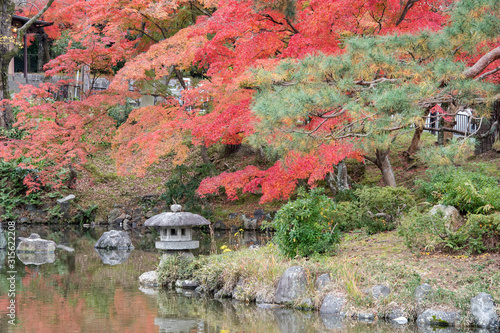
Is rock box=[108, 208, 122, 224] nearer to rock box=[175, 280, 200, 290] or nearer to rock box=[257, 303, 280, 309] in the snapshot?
rock box=[175, 280, 200, 290]

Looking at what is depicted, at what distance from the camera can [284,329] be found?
6441mm

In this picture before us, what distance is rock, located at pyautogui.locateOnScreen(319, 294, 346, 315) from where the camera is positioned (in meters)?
6.94

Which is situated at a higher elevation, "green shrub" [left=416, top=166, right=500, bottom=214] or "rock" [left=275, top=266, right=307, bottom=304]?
"green shrub" [left=416, top=166, right=500, bottom=214]

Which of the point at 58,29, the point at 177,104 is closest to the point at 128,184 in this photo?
the point at 177,104

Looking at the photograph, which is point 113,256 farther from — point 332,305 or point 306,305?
point 332,305

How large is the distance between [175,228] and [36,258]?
15.4 feet

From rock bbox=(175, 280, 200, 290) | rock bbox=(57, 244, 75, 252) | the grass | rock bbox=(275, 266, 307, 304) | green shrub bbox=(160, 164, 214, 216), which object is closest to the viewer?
the grass

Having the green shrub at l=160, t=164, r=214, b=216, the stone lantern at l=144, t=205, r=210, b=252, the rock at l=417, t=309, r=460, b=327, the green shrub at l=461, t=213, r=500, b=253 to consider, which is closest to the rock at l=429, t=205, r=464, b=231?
the green shrub at l=461, t=213, r=500, b=253

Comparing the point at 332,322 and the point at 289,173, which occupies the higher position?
the point at 289,173

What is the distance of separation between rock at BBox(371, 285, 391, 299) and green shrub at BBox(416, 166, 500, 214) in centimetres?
210

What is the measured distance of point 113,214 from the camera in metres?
18.5

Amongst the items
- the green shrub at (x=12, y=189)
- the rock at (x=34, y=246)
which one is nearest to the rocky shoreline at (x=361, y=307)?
the rock at (x=34, y=246)

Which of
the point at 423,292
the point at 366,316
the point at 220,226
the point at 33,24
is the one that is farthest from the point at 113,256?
the point at 33,24

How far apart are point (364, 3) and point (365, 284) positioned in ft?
18.4
